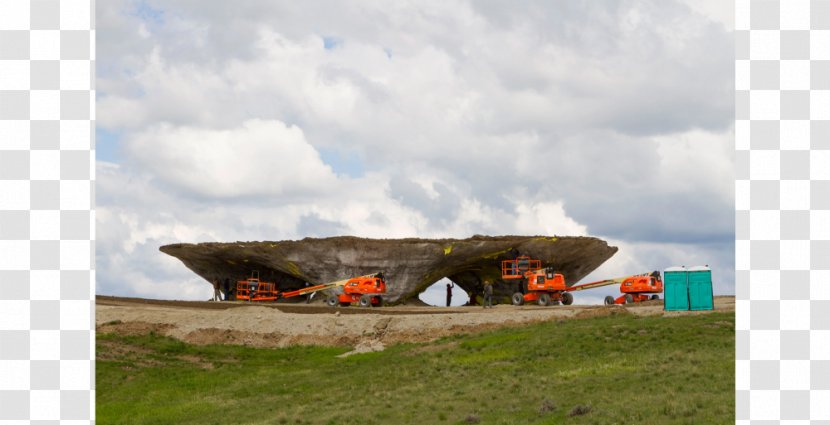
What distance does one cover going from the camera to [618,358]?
3164cm

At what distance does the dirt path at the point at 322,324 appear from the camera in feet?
150

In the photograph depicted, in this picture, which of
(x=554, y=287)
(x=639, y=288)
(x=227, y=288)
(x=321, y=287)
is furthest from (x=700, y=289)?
(x=227, y=288)

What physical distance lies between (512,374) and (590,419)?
10.1 m

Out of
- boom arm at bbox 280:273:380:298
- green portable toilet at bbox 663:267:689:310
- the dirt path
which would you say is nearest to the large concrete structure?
boom arm at bbox 280:273:380:298

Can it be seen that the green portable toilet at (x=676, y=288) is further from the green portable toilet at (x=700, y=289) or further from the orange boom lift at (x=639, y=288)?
the orange boom lift at (x=639, y=288)

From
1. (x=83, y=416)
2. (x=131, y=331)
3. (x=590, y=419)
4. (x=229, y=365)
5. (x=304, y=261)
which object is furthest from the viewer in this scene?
(x=304, y=261)

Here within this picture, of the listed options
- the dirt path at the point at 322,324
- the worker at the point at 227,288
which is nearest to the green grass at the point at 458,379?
the dirt path at the point at 322,324

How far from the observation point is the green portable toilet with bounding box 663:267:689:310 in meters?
42.6

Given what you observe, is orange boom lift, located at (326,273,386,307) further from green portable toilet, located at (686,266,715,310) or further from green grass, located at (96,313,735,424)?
green portable toilet, located at (686,266,715,310)

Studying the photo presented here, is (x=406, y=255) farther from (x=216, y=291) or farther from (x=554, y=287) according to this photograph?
(x=216, y=291)

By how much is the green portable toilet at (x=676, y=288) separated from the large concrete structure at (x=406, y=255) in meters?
27.0

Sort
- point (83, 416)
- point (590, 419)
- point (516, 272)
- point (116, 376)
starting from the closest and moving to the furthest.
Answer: point (83, 416), point (590, 419), point (116, 376), point (516, 272)

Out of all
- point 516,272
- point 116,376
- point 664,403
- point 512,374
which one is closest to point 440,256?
point 516,272

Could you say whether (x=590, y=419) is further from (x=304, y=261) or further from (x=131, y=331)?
(x=304, y=261)
